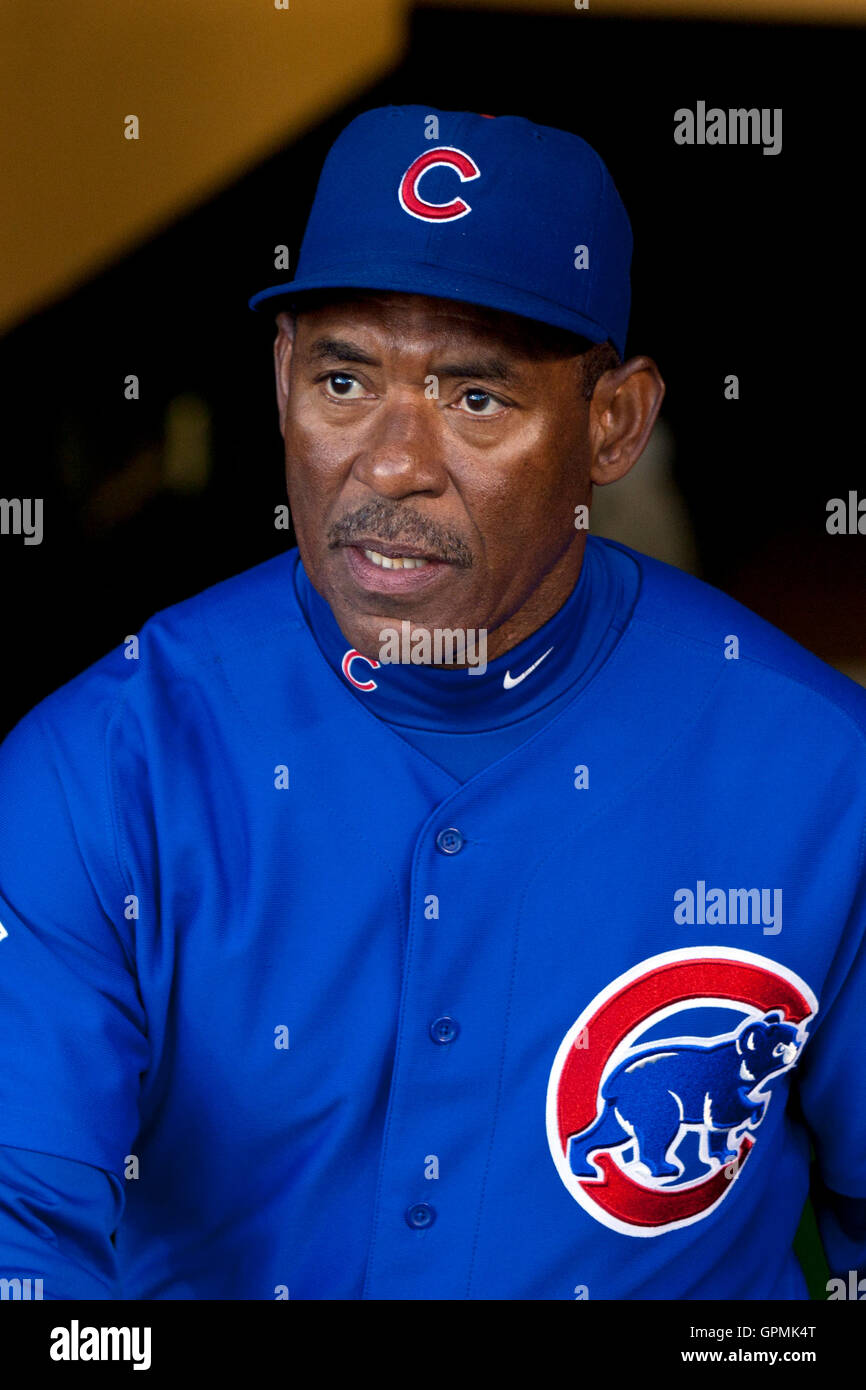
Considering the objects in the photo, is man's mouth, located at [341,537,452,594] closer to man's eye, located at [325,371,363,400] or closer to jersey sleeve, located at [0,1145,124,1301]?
man's eye, located at [325,371,363,400]

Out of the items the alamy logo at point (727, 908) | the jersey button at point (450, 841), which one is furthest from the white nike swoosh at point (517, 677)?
the alamy logo at point (727, 908)

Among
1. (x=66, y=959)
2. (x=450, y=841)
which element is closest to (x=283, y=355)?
(x=450, y=841)

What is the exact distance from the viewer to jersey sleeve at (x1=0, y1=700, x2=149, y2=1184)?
136 centimetres

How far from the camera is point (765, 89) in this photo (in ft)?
6.98

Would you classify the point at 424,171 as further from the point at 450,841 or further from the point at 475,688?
the point at 450,841

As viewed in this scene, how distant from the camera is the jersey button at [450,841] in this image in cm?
147

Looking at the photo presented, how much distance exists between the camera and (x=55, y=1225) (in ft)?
4.41

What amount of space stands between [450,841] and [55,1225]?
0.44 meters

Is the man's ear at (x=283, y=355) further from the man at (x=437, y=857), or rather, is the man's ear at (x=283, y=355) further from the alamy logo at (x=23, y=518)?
the alamy logo at (x=23, y=518)

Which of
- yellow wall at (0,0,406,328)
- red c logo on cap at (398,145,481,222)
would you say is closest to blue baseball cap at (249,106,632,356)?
red c logo on cap at (398,145,481,222)

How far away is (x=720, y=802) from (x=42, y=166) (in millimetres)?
1036

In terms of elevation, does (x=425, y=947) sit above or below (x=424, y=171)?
below

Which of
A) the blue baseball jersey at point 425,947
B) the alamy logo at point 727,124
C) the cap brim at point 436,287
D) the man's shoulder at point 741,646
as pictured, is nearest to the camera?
the cap brim at point 436,287

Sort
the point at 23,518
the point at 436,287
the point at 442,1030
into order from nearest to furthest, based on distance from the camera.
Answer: the point at 436,287 < the point at 442,1030 < the point at 23,518
